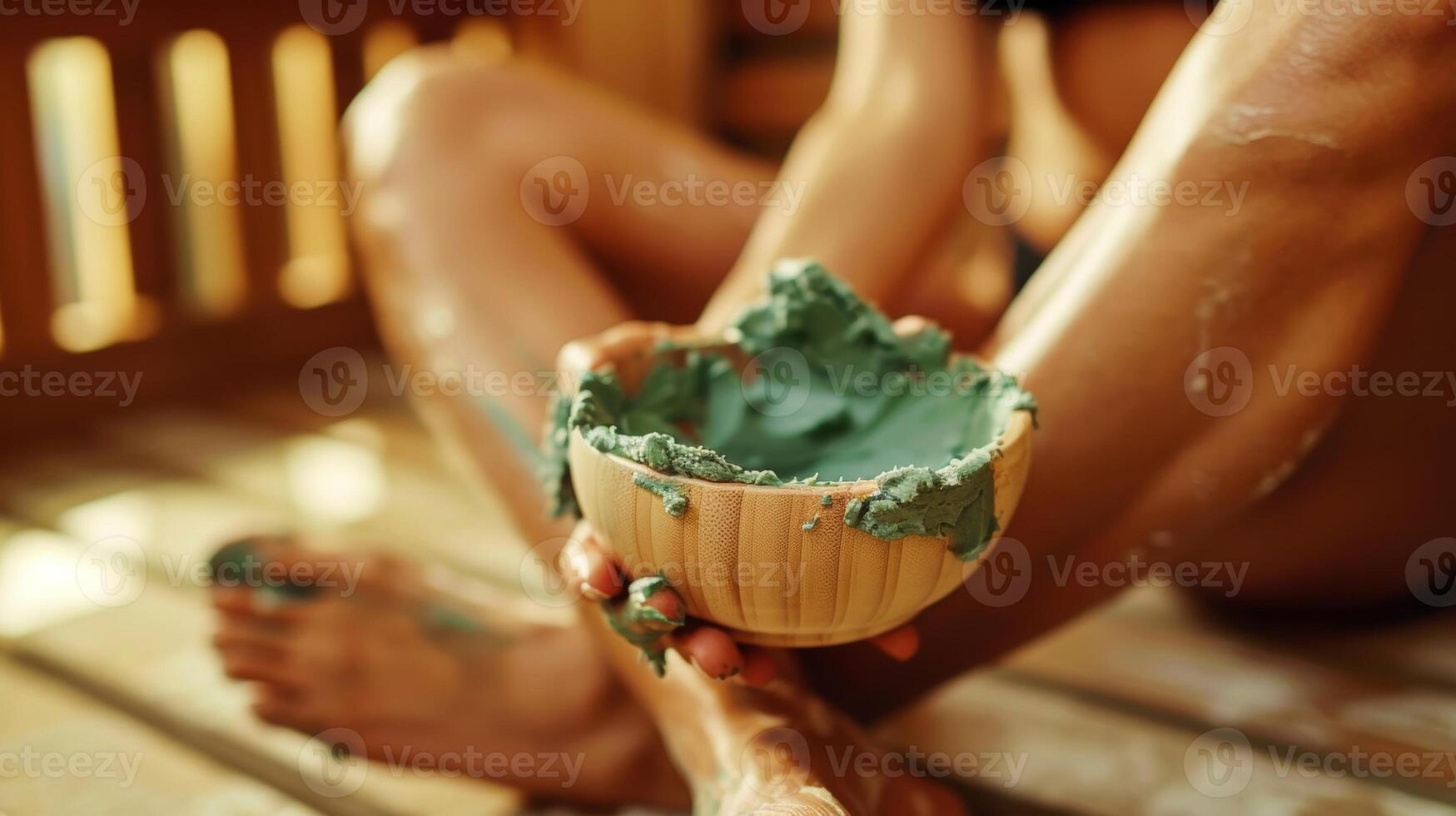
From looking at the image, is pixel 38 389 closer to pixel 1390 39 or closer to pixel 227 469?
pixel 227 469

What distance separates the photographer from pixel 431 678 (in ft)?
2.75

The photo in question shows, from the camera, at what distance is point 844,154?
0.94m

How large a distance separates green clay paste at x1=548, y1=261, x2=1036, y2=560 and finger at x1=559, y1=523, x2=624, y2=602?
5 centimetres

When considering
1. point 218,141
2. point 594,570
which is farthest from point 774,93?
point 594,570

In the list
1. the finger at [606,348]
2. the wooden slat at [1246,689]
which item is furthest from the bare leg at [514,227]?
the wooden slat at [1246,689]

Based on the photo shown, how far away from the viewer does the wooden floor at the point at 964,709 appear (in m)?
0.82

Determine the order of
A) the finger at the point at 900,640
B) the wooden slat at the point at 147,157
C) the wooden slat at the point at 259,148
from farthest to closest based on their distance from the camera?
the wooden slat at the point at 259,148, the wooden slat at the point at 147,157, the finger at the point at 900,640

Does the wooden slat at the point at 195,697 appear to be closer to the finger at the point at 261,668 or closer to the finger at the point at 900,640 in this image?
the finger at the point at 261,668

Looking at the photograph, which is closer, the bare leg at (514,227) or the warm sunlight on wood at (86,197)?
the bare leg at (514,227)

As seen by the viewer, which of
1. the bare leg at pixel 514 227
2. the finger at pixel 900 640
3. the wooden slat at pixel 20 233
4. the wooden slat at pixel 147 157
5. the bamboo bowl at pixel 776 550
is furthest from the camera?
the wooden slat at pixel 147 157

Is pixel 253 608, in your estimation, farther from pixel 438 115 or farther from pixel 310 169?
pixel 310 169

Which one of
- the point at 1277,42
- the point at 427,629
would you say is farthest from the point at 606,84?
the point at 1277,42

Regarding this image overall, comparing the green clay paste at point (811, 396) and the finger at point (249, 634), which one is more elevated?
the green clay paste at point (811, 396)

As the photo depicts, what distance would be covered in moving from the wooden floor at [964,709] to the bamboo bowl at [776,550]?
0.99ft
